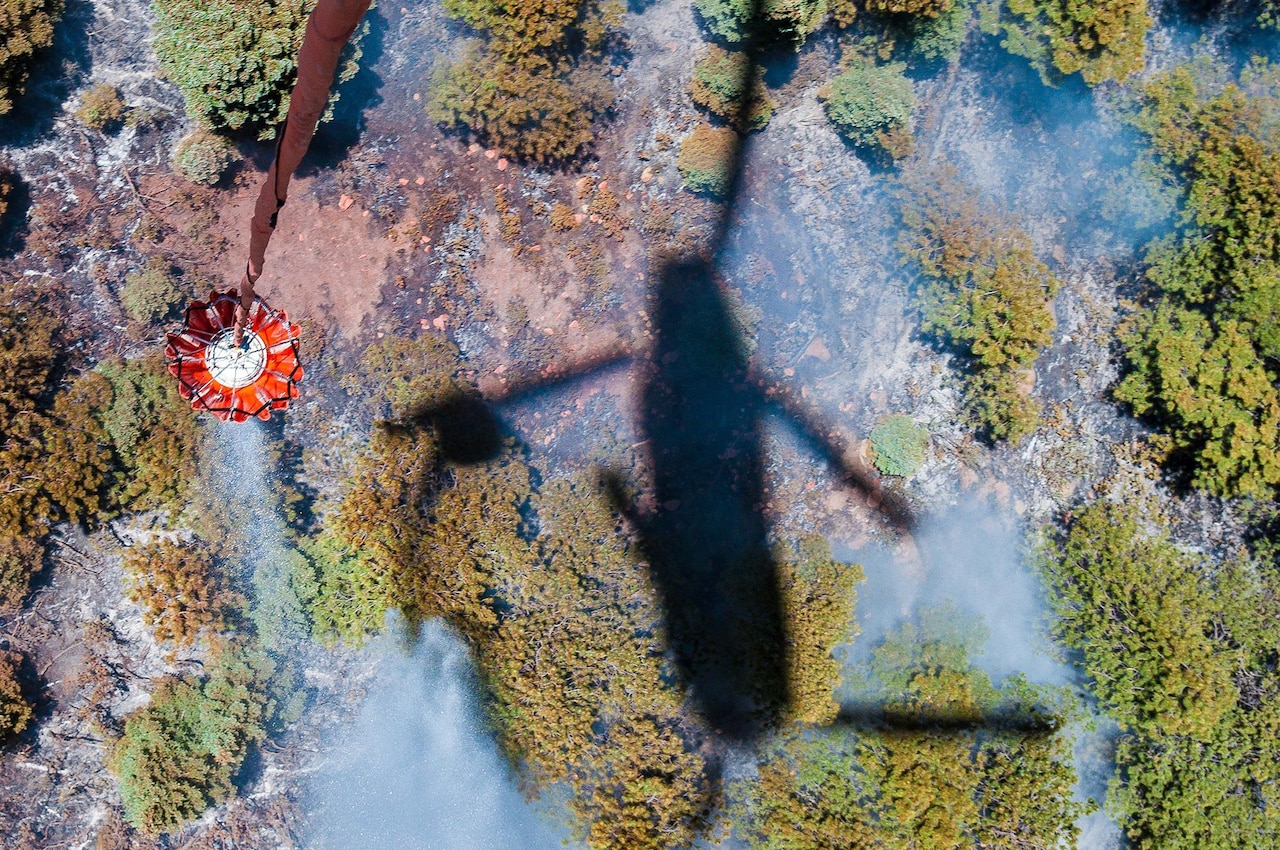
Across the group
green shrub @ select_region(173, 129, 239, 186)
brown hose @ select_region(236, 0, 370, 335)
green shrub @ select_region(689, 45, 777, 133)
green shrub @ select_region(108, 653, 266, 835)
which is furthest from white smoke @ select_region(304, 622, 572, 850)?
green shrub @ select_region(689, 45, 777, 133)

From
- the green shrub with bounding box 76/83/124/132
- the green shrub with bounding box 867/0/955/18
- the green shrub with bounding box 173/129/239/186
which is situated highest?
the green shrub with bounding box 867/0/955/18

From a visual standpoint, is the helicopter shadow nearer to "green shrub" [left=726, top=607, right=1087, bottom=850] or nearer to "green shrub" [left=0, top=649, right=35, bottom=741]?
"green shrub" [left=726, top=607, right=1087, bottom=850]

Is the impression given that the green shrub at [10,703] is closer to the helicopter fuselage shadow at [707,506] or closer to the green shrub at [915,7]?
the helicopter fuselage shadow at [707,506]

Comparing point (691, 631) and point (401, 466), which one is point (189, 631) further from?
point (691, 631)

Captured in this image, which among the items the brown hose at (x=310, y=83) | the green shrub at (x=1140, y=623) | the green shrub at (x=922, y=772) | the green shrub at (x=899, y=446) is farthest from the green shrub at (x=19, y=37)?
the green shrub at (x=1140, y=623)

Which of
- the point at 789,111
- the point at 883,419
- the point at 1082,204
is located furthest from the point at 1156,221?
the point at 789,111

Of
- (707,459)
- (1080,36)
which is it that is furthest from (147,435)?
(1080,36)
